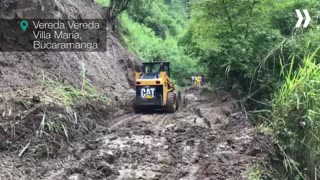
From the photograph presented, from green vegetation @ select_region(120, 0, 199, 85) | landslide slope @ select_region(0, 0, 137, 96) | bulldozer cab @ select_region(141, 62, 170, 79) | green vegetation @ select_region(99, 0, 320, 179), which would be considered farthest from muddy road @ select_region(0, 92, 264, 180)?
green vegetation @ select_region(120, 0, 199, 85)

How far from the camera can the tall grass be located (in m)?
6.52

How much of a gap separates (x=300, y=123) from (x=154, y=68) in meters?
8.30

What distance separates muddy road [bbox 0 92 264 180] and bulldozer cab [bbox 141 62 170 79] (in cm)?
188

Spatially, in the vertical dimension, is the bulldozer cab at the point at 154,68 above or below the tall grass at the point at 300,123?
above

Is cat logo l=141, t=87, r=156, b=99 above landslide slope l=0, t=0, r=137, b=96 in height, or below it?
below

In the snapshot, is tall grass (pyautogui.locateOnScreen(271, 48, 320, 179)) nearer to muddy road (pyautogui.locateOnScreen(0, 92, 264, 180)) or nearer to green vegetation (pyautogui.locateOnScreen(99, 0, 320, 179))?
green vegetation (pyautogui.locateOnScreen(99, 0, 320, 179))

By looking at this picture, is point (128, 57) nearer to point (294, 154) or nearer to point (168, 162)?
point (168, 162)

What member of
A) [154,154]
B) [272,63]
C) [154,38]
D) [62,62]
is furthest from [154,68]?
[154,38]

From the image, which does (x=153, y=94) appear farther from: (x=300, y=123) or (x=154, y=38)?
(x=154, y=38)

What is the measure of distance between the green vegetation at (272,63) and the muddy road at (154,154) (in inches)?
29.9

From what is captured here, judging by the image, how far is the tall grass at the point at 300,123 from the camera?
652 centimetres

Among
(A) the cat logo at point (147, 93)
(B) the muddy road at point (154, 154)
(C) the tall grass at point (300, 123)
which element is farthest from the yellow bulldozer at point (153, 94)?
(C) the tall grass at point (300, 123)

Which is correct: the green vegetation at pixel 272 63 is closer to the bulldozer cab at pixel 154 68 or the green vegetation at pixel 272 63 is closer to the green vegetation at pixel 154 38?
the bulldozer cab at pixel 154 68

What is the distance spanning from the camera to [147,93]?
13.1m
